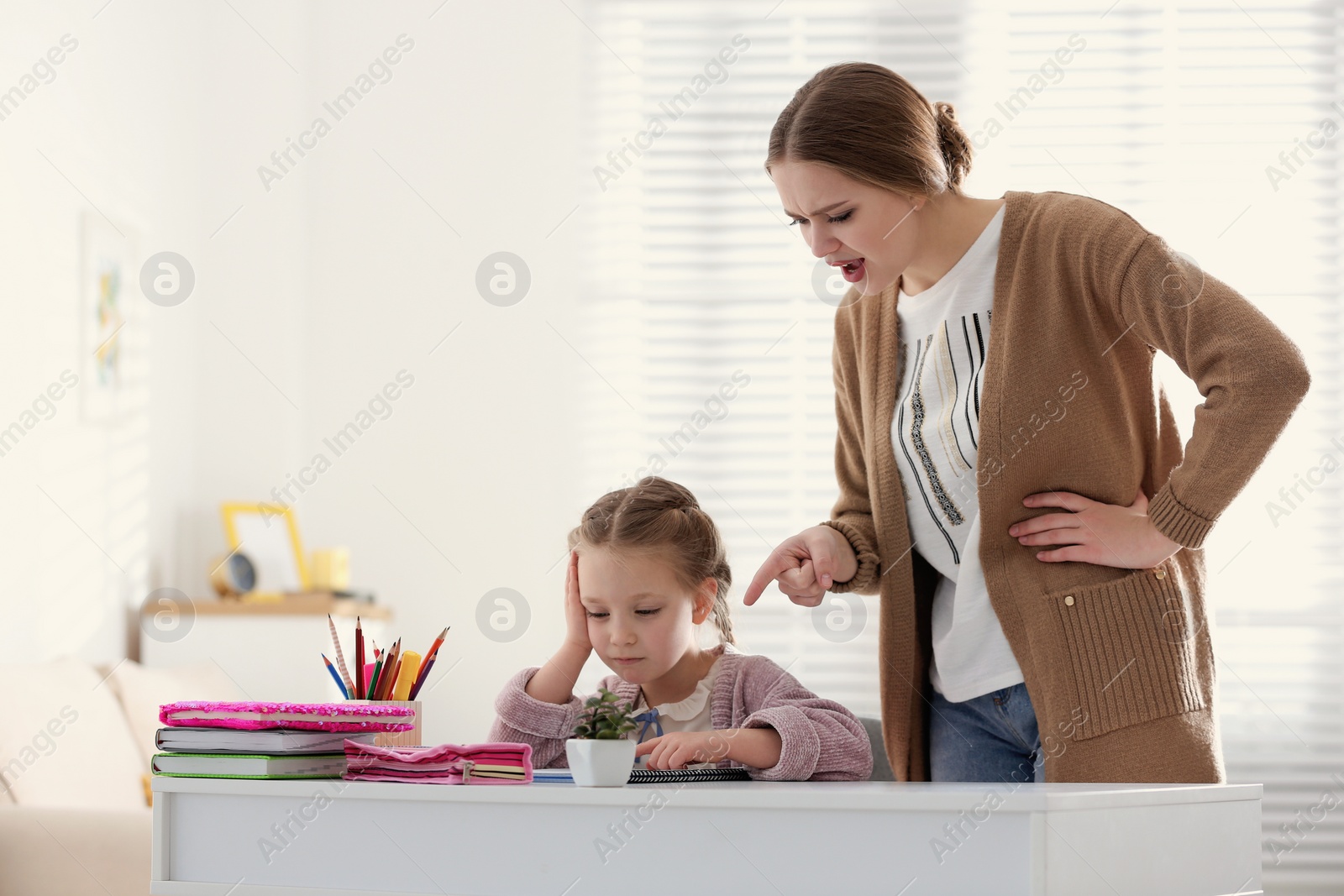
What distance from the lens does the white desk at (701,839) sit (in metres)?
0.88

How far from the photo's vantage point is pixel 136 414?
333 cm

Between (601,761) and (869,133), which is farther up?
(869,133)

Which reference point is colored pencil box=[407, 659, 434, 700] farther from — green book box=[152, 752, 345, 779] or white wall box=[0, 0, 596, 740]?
white wall box=[0, 0, 596, 740]

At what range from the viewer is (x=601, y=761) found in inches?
40.2

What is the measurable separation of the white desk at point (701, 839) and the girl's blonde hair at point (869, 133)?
743mm

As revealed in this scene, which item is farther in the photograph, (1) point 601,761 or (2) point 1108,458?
(2) point 1108,458

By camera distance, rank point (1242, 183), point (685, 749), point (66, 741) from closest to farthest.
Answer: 1. point (685, 749)
2. point (66, 741)
3. point (1242, 183)

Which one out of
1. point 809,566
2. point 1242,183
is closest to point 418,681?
point 809,566

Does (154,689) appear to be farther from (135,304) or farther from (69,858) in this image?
(135,304)

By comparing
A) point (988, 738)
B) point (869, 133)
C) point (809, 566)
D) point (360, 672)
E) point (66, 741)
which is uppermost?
point (869, 133)

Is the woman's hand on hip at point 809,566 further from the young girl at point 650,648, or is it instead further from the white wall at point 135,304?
the white wall at point 135,304

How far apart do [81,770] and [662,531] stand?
1.66 meters

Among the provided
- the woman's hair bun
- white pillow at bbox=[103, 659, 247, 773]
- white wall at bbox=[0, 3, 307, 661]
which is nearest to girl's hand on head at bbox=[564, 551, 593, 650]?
the woman's hair bun

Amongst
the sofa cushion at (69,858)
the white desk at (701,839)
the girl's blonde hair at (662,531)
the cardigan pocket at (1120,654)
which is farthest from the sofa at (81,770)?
the cardigan pocket at (1120,654)
